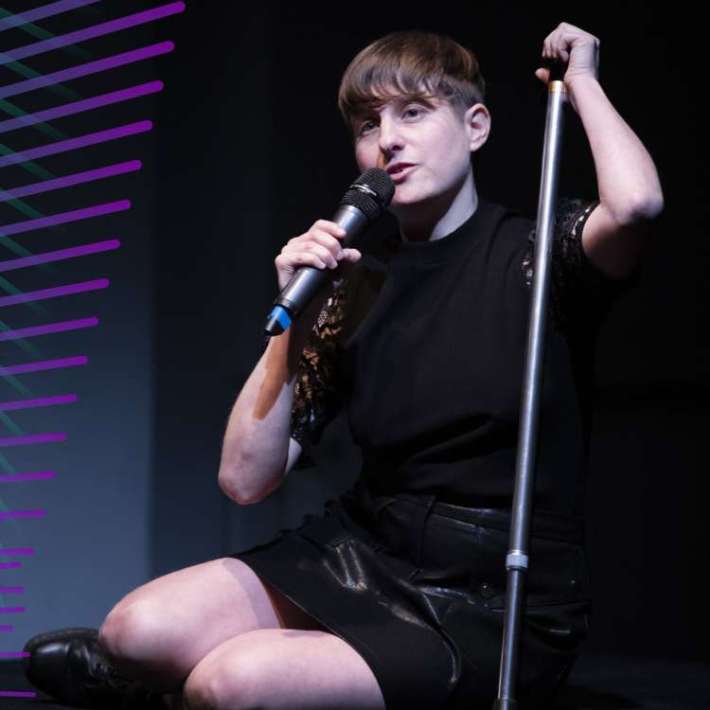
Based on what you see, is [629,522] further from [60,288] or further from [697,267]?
[60,288]

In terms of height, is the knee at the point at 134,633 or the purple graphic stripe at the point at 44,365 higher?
the purple graphic stripe at the point at 44,365

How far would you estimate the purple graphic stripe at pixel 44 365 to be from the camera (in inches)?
104

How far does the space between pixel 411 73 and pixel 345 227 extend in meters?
0.30

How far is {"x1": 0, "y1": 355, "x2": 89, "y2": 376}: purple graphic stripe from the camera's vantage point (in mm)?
2654

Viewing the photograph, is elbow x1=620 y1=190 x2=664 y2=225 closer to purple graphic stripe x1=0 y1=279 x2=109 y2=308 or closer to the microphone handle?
the microphone handle

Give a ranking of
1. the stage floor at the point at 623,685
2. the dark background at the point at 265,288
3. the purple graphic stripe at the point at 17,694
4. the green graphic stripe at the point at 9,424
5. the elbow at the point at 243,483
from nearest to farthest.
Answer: the elbow at the point at 243,483
the stage floor at the point at 623,685
the purple graphic stripe at the point at 17,694
the dark background at the point at 265,288
the green graphic stripe at the point at 9,424

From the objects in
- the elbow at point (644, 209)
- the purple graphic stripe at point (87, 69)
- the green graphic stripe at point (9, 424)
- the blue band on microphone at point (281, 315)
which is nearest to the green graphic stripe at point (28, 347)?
the green graphic stripe at point (9, 424)

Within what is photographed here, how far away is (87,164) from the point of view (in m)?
2.79

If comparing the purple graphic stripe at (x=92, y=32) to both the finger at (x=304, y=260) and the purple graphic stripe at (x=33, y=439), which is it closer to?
the purple graphic stripe at (x=33, y=439)

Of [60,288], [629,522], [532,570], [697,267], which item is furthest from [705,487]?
[60,288]

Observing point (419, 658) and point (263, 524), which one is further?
point (263, 524)

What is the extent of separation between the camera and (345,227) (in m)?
1.43

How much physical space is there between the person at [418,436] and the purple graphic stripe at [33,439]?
1.09 metres

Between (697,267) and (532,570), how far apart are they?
1.11m
